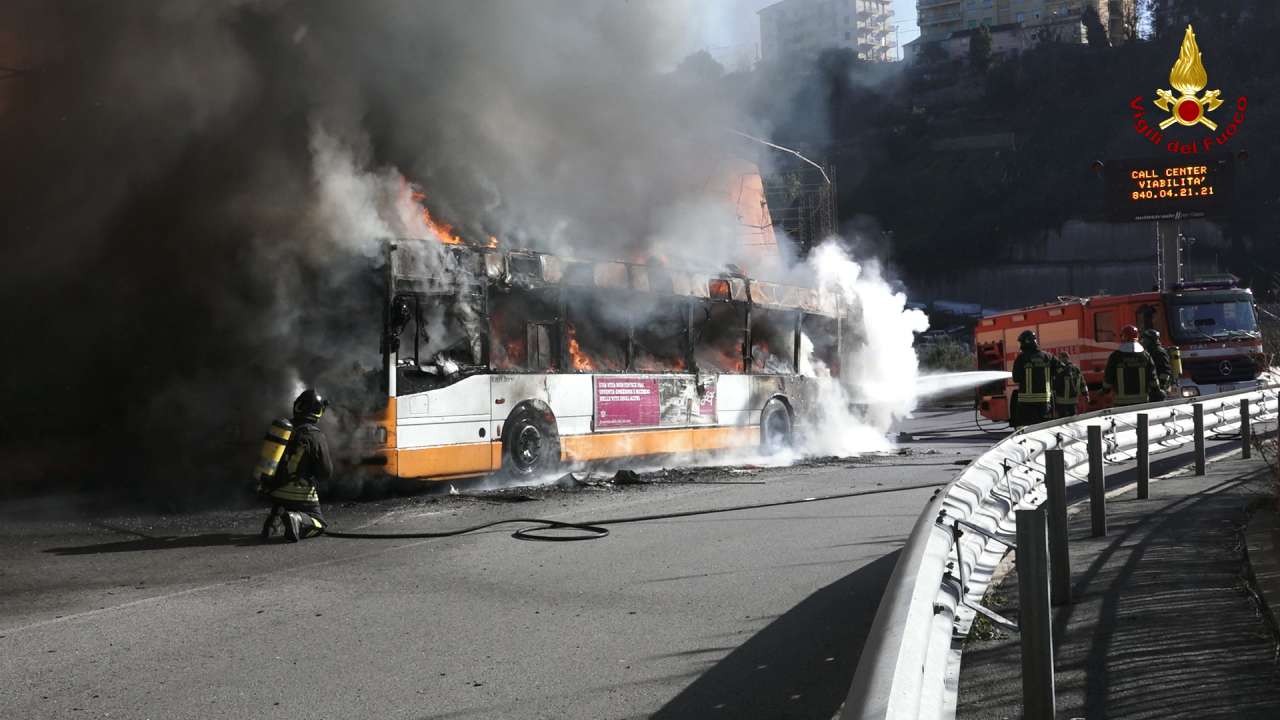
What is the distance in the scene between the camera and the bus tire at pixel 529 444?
40.9 ft

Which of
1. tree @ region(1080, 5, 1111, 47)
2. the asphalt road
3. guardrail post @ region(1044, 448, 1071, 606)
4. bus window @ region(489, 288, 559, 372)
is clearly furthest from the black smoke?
tree @ region(1080, 5, 1111, 47)

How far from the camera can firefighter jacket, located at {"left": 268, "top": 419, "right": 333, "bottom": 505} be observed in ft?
29.6

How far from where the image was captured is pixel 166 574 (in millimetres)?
7527

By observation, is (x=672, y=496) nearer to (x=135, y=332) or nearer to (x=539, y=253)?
(x=539, y=253)

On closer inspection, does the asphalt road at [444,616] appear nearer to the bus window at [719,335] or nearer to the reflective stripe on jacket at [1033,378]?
the reflective stripe on jacket at [1033,378]

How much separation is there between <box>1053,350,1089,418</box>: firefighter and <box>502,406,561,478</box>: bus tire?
6.23 m

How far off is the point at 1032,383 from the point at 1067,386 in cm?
60

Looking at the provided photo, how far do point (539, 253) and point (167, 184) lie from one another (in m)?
4.94

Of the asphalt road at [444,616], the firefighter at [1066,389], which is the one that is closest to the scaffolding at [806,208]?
the firefighter at [1066,389]

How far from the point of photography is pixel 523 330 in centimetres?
1309

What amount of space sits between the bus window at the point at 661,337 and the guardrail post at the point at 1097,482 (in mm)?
7404

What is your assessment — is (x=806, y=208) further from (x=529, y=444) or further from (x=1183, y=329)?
(x=529, y=444)

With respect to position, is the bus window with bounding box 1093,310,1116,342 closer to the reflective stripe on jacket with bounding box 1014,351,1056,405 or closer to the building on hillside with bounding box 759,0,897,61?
the reflective stripe on jacket with bounding box 1014,351,1056,405

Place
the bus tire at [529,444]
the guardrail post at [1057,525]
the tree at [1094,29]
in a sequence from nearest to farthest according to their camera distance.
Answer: the guardrail post at [1057,525], the bus tire at [529,444], the tree at [1094,29]
